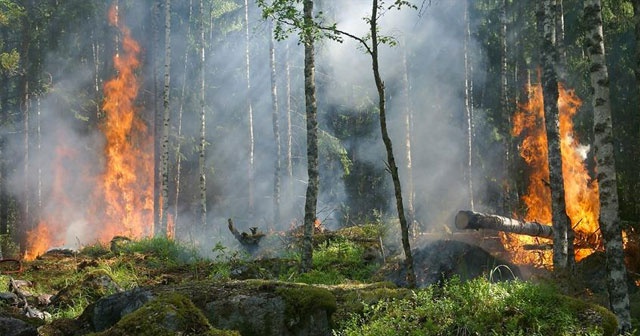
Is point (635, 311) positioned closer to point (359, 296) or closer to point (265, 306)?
point (359, 296)

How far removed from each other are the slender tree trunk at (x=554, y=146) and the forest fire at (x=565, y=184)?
1.96 metres

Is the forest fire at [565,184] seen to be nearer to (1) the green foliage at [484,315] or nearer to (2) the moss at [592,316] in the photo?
(2) the moss at [592,316]

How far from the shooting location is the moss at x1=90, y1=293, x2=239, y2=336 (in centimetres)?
402

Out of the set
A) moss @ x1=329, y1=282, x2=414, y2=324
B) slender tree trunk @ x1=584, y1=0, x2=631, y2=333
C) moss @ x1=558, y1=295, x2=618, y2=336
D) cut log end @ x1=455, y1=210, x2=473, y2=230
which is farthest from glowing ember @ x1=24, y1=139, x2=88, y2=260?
moss @ x1=558, y1=295, x2=618, y2=336

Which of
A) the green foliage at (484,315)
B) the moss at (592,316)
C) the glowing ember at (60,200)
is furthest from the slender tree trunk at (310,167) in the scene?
the glowing ember at (60,200)

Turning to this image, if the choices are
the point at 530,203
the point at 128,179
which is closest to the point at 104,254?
the point at 128,179

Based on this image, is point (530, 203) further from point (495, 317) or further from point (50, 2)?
point (50, 2)

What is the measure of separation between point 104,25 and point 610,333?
93.8ft

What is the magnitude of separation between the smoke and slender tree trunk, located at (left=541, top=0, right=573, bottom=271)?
1241cm

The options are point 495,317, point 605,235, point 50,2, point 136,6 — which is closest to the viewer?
point 495,317

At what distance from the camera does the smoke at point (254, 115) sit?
26.8 metres

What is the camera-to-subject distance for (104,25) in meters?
28.1

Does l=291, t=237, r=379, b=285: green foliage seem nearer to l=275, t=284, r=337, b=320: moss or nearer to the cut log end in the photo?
the cut log end

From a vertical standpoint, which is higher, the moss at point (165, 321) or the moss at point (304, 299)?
the moss at point (165, 321)
